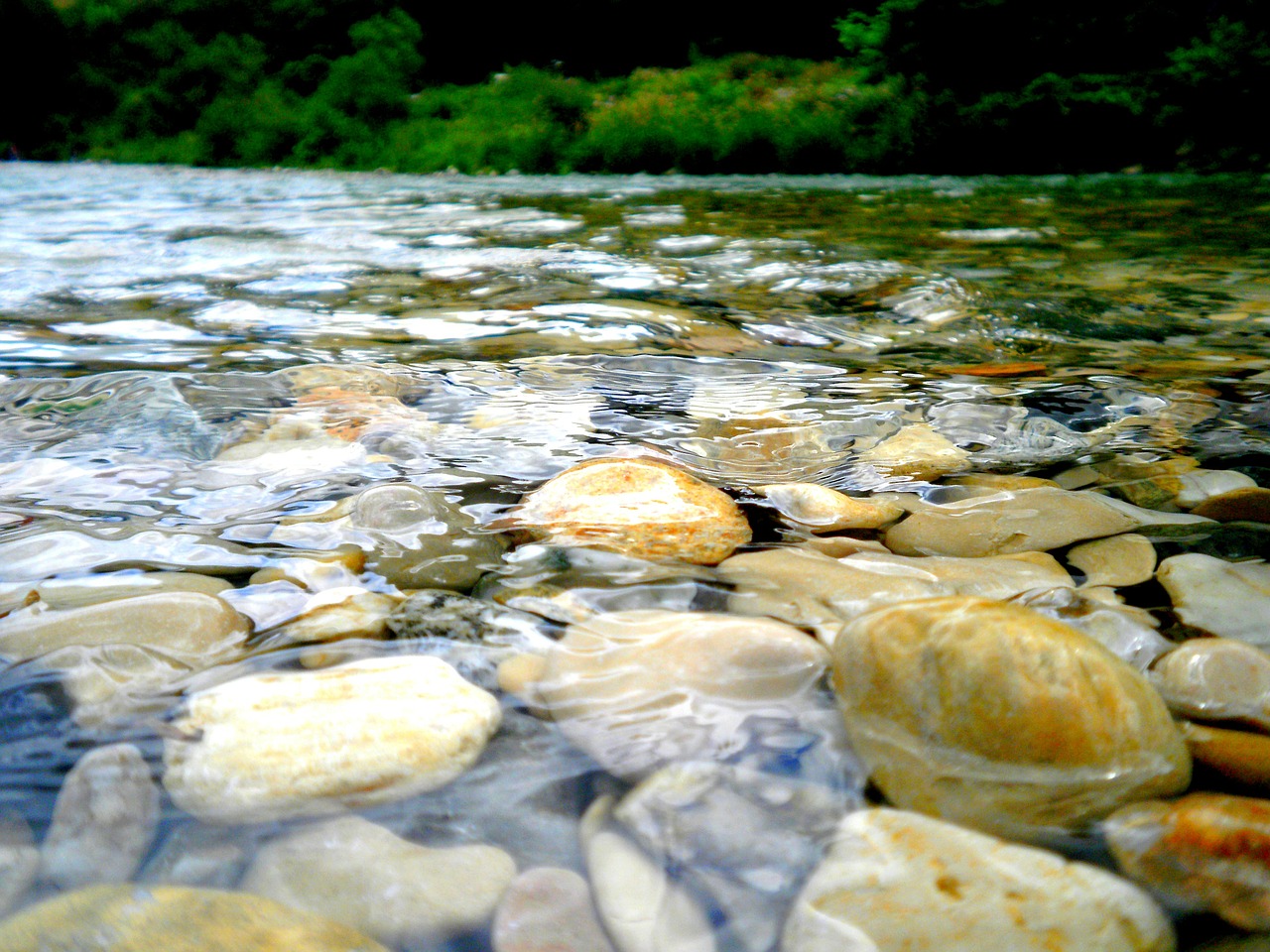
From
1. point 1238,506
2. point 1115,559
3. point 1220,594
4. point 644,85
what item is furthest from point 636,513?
point 644,85

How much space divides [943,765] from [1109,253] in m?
4.03

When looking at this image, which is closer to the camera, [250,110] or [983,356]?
[983,356]

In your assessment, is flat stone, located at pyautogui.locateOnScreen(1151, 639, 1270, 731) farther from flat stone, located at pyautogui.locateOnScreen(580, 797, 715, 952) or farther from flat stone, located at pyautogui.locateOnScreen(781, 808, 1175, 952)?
flat stone, located at pyautogui.locateOnScreen(580, 797, 715, 952)

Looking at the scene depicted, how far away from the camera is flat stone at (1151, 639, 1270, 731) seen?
2.90 ft

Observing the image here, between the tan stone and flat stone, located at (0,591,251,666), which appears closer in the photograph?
flat stone, located at (0,591,251,666)

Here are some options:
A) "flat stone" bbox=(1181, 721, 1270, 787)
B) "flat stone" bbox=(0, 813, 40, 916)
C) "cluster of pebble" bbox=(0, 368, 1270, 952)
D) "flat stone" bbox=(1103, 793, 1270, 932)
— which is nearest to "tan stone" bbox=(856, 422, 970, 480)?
"cluster of pebble" bbox=(0, 368, 1270, 952)

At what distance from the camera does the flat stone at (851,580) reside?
1.13 m

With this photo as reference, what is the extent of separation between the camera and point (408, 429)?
1790 mm

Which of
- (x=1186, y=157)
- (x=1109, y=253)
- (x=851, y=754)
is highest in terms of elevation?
(x=1186, y=157)

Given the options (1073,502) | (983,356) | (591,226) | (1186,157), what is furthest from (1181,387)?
(1186,157)

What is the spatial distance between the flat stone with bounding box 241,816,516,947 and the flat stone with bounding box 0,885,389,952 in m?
0.02

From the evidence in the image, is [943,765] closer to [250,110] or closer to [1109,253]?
[1109,253]

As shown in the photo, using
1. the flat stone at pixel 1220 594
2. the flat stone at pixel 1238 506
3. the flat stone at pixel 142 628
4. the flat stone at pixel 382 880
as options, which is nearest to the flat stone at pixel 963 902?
the flat stone at pixel 382 880

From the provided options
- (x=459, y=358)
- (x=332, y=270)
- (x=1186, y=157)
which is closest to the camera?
(x=459, y=358)
